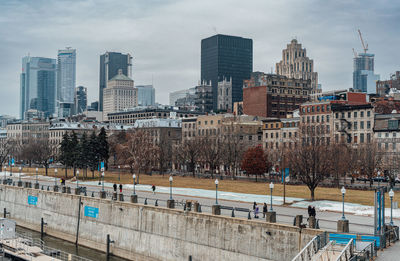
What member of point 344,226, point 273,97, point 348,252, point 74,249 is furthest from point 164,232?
point 273,97

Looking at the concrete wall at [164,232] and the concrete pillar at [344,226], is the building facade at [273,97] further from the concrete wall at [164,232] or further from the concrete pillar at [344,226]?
the concrete pillar at [344,226]

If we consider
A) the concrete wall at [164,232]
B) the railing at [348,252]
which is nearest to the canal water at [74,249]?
the concrete wall at [164,232]

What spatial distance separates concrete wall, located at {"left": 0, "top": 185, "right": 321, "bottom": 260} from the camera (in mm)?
38906

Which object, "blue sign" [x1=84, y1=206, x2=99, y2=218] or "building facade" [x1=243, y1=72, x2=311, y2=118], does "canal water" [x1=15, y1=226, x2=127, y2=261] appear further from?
"building facade" [x1=243, y1=72, x2=311, y2=118]

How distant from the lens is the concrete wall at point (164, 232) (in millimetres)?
38906

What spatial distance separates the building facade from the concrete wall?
12424 cm

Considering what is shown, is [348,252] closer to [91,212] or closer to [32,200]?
[91,212]

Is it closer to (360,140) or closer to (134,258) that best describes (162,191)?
(134,258)

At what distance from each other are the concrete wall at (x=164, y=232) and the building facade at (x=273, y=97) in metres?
124

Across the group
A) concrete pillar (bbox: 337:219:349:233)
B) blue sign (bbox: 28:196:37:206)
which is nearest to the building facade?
blue sign (bbox: 28:196:37:206)

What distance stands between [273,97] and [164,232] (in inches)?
5653

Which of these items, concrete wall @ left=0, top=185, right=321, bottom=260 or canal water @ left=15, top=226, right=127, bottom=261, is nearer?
concrete wall @ left=0, top=185, right=321, bottom=260

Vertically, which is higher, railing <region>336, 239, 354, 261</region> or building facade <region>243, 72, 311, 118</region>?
building facade <region>243, 72, 311, 118</region>

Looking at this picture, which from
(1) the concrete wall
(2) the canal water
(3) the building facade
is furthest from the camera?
(3) the building facade
